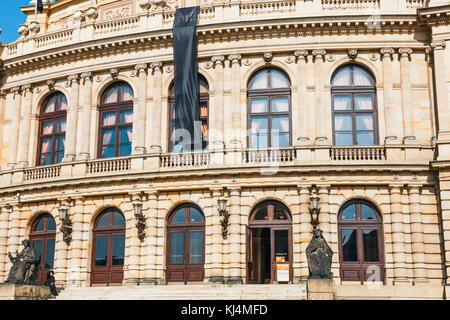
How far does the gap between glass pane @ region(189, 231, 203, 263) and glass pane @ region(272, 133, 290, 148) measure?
570 cm

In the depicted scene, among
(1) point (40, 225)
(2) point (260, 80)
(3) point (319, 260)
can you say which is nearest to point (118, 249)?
(1) point (40, 225)

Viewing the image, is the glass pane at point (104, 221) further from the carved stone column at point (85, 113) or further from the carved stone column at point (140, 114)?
the carved stone column at point (140, 114)

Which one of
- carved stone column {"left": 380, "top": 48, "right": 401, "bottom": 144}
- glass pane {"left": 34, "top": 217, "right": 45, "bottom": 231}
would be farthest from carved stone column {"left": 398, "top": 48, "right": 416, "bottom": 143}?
glass pane {"left": 34, "top": 217, "right": 45, "bottom": 231}

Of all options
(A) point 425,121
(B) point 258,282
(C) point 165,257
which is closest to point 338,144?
(A) point 425,121

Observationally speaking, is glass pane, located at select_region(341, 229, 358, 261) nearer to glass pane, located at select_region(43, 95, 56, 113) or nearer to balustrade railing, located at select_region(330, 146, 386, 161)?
balustrade railing, located at select_region(330, 146, 386, 161)

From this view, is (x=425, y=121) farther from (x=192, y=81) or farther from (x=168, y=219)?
(x=168, y=219)

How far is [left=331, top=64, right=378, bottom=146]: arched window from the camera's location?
2775 centimetres

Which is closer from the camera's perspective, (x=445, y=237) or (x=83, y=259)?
(x=445, y=237)

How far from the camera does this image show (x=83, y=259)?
28.8 meters

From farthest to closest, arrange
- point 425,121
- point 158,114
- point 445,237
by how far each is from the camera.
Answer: point 158,114, point 425,121, point 445,237

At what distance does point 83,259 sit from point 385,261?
48.4 ft

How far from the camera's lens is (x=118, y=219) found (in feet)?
95.2

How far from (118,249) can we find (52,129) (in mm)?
8567

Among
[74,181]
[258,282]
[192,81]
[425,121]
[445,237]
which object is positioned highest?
[192,81]
